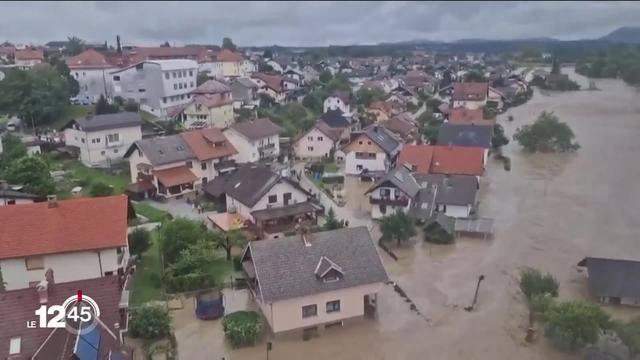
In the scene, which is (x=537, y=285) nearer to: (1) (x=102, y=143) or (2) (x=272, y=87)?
(1) (x=102, y=143)

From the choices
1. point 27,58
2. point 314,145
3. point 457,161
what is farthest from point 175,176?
point 27,58

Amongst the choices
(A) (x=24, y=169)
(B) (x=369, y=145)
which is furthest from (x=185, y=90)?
(A) (x=24, y=169)

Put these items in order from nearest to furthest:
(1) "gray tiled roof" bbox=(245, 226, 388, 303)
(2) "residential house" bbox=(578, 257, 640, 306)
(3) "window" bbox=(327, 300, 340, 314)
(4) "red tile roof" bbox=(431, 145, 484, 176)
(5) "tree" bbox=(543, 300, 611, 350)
Result: (5) "tree" bbox=(543, 300, 611, 350) < (1) "gray tiled roof" bbox=(245, 226, 388, 303) < (3) "window" bbox=(327, 300, 340, 314) < (2) "residential house" bbox=(578, 257, 640, 306) < (4) "red tile roof" bbox=(431, 145, 484, 176)

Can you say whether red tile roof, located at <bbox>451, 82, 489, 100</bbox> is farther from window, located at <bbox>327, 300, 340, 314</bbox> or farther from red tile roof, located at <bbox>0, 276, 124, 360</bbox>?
red tile roof, located at <bbox>0, 276, 124, 360</bbox>

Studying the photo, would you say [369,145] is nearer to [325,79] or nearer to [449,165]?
[449,165]

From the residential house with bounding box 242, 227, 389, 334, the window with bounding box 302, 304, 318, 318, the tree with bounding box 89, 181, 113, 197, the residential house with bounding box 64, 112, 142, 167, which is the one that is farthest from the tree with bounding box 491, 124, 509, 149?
the window with bounding box 302, 304, 318, 318
